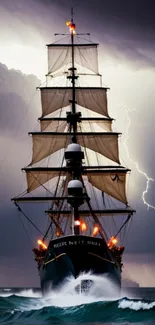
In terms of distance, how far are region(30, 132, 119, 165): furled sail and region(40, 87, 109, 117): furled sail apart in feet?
15.8

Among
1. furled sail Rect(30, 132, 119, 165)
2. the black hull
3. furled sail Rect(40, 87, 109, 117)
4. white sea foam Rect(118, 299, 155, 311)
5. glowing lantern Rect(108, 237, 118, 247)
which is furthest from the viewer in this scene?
furled sail Rect(40, 87, 109, 117)

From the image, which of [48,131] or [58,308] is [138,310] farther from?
[48,131]

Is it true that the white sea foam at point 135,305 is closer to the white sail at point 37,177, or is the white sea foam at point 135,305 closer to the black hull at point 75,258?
the black hull at point 75,258

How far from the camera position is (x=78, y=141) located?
90.2 m

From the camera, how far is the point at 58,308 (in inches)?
2571

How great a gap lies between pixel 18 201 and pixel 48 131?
11.6 m

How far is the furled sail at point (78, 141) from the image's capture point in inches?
3509

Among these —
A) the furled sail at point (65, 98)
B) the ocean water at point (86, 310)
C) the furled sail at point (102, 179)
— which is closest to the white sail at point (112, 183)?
the furled sail at point (102, 179)

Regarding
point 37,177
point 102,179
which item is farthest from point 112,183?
point 37,177

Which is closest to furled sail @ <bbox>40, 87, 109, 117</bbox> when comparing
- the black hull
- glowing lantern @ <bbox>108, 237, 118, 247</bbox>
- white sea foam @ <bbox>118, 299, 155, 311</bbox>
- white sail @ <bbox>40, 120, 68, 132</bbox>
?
white sail @ <bbox>40, 120, 68, 132</bbox>

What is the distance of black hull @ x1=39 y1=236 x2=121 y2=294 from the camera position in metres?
68.9

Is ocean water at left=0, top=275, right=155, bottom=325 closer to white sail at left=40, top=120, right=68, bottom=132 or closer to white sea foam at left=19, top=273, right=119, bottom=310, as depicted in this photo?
white sea foam at left=19, top=273, right=119, bottom=310

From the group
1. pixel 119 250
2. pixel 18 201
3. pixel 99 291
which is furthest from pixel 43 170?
pixel 99 291

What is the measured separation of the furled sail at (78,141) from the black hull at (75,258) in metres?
19.0
